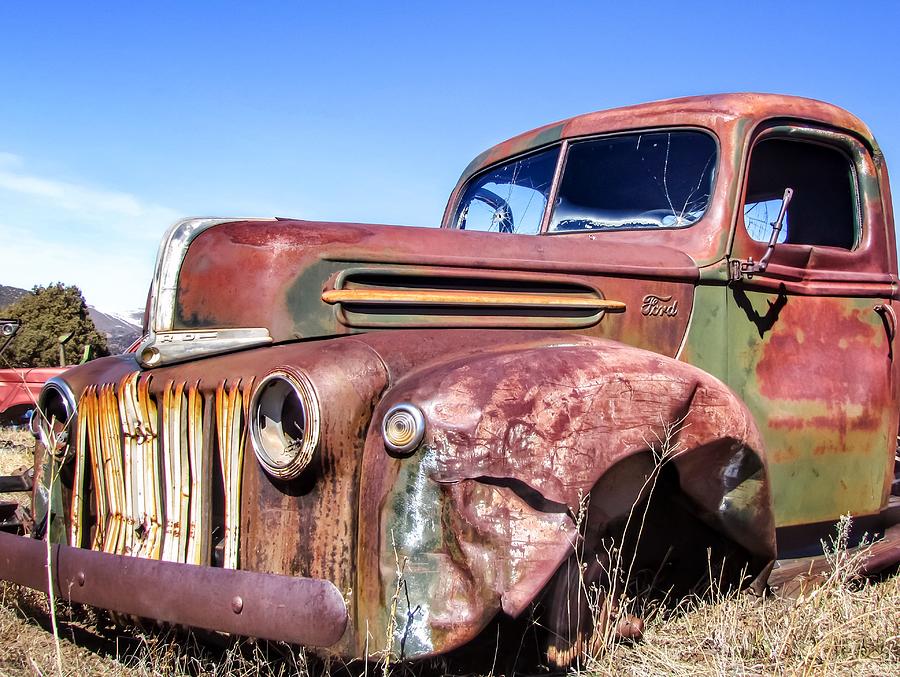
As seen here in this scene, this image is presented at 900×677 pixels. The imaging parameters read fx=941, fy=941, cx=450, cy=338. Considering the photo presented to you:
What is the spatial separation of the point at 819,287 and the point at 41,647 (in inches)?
121

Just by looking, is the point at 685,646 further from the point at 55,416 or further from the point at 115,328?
the point at 115,328

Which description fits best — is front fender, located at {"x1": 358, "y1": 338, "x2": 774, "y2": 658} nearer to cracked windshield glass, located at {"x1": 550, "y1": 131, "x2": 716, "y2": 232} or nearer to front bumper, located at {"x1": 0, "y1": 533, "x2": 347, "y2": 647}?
front bumper, located at {"x1": 0, "y1": 533, "x2": 347, "y2": 647}

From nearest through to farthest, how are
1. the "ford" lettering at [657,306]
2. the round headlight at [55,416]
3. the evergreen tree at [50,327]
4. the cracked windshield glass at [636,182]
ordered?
the round headlight at [55,416], the "ford" lettering at [657,306], the cracked windshield glass at [636,182], the evergreen tree at [50,327]

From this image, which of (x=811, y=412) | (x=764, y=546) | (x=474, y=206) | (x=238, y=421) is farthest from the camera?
(x=474, y=206)

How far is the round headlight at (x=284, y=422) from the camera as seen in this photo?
239 centimetres

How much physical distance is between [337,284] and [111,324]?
14.7 meters

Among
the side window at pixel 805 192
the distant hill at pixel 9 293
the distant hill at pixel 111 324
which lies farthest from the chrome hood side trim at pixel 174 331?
the distant hill at pixel 9 293

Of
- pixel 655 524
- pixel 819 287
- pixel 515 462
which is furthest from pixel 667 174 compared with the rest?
pixel 515 462

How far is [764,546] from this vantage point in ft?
9.66

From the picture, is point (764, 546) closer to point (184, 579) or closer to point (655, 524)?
point (655, 524)

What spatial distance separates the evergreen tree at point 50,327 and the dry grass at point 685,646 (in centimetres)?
864

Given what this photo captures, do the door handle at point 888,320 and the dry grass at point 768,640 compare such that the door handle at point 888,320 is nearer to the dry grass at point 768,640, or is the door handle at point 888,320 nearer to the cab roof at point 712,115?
the cab roof at point 712,115

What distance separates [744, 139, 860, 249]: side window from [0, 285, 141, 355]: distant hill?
1247 centimetres

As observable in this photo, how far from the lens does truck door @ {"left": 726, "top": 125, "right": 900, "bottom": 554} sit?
348 cm
